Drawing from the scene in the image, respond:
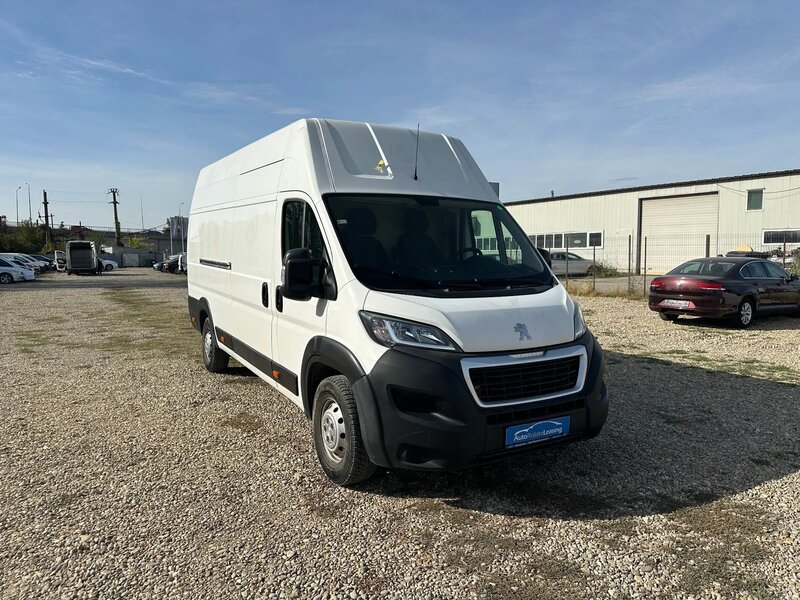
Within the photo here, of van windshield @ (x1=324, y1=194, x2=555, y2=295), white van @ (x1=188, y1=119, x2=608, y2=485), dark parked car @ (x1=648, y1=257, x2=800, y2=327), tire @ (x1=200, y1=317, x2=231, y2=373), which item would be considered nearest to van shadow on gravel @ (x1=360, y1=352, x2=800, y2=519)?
white van @ (x1=188, y1=119, x2=608, y2=485)

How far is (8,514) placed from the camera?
3559mm

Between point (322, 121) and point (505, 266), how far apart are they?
1980 millimetres

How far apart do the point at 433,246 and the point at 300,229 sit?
1.08 meters

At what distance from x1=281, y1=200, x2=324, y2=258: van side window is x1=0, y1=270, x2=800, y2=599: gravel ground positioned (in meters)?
1.72

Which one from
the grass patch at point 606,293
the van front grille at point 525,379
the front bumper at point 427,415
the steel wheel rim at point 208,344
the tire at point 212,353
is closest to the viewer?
the front bumper at point 427,415

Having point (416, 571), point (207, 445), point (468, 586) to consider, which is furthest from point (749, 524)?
point (207, 445)

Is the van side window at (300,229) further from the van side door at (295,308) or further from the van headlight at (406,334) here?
the van headlight at (406,334)

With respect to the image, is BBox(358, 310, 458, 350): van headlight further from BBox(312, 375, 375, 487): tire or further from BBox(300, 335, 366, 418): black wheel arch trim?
BBox(312, 375, 375, 487): tire

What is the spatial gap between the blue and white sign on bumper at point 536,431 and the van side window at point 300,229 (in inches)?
74.6

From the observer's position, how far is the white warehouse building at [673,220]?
26.1 metres

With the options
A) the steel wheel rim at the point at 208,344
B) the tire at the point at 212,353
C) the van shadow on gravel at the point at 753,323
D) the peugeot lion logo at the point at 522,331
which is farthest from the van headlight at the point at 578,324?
the van shadow on gravel at the point at 753,323

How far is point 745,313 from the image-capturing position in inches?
432

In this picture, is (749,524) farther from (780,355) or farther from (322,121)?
(780,355)

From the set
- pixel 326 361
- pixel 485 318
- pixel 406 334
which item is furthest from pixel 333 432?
pixel 485 318
